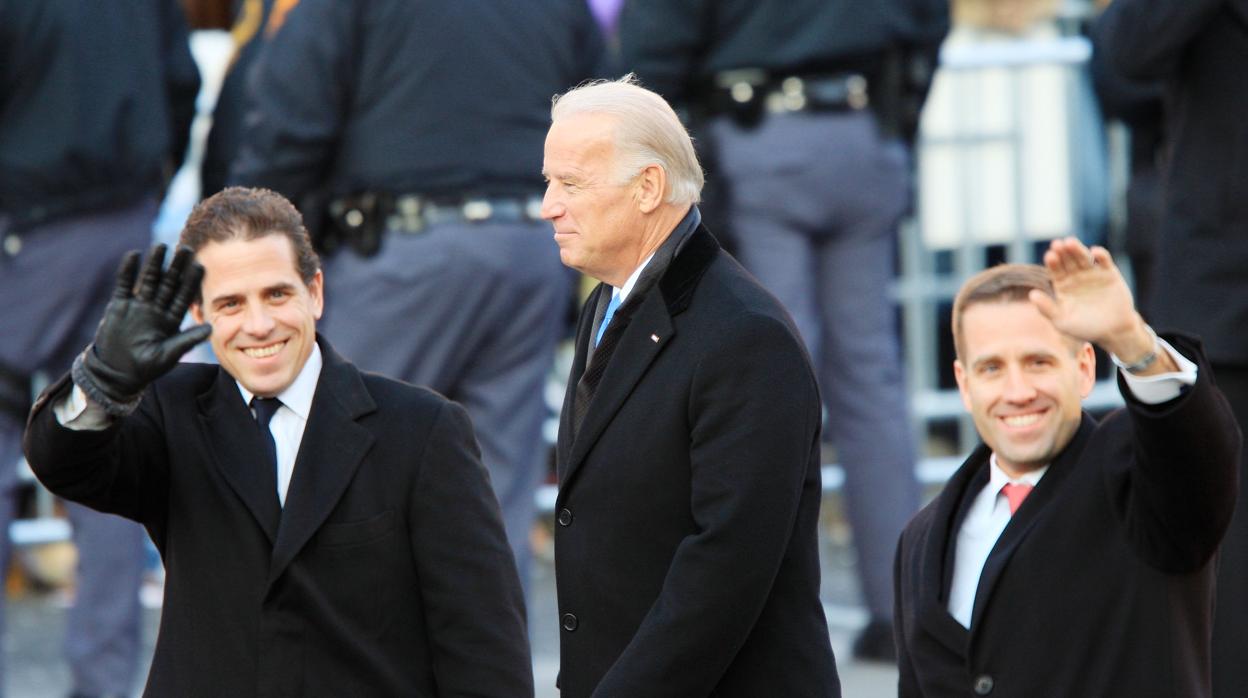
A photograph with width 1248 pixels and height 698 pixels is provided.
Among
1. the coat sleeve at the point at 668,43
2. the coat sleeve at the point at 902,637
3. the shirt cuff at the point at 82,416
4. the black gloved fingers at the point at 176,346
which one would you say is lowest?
the coat sleeve at the point at 902,637

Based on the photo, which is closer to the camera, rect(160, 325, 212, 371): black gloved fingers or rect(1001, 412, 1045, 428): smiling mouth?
rect(160, 325, 212, 371): black gloved fingers

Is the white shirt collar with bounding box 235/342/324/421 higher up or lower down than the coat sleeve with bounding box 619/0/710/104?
lower down

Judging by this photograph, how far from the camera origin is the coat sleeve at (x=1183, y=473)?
3129mm

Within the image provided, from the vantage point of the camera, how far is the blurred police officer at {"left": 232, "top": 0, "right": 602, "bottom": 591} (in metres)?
5.74

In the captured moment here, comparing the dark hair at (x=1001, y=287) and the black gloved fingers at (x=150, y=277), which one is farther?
the dark hair at (x=1001, y=287)

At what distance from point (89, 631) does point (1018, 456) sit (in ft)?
10.5

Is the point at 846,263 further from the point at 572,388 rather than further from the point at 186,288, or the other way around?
the point at 186,288

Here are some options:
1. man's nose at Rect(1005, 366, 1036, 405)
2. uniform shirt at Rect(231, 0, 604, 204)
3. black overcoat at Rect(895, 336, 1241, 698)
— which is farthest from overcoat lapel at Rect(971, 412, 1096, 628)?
uniform shirt at Rect(231, 0, 604, 204)

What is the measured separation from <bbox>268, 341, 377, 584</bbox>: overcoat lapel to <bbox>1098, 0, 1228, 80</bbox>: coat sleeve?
6.69 ft

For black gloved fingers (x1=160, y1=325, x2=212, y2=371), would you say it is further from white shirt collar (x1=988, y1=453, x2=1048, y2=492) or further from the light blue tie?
white shirt collar (x1=988, y1=453, x2=1048, y2=492)

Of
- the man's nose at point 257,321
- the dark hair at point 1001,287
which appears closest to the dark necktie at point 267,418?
the man's nose at point 257,321

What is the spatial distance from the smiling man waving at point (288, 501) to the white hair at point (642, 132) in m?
0.61

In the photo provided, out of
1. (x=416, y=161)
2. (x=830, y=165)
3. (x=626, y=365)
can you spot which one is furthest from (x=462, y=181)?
(x=626, y=365)

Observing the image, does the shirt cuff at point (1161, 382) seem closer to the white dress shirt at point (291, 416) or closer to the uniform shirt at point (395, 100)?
the white dress shirt at point (291, 416)
